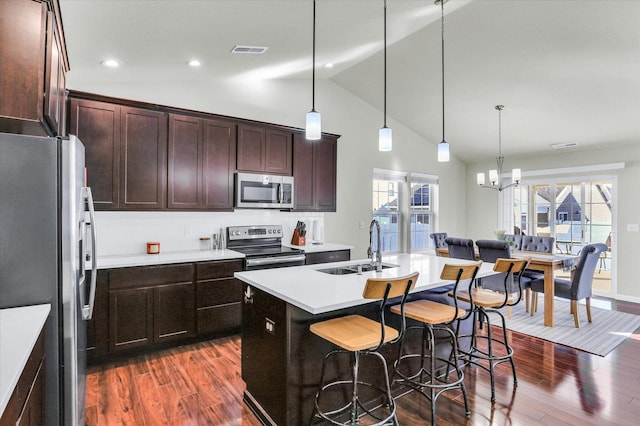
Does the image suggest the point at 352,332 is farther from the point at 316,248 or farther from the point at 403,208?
the point at 403,208

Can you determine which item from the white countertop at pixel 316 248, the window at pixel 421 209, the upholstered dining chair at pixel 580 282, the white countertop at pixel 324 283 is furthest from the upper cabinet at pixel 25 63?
the window at pixel 421 209

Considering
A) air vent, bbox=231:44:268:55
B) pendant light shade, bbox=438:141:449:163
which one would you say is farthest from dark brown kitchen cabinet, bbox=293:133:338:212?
pendant light shade, bbox=438:141:449:163

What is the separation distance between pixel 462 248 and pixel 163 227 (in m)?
3.65

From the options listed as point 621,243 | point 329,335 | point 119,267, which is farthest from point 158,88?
point 621,243

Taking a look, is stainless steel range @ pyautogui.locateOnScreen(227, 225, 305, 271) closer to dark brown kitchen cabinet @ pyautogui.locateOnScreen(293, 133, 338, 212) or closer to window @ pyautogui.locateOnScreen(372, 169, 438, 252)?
dark brown kitchen cabinet @ pyautogui.locateOnScreen(293, 133, 338, 212)

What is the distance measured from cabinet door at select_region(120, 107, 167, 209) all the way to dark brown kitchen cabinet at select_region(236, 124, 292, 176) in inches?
33.6

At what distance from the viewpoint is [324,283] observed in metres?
2.24

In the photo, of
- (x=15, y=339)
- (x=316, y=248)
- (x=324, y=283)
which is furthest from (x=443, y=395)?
(x=15, y=339)

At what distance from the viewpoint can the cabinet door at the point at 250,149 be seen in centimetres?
409

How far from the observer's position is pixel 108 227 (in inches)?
139

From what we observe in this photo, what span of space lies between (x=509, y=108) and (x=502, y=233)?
1.74 m

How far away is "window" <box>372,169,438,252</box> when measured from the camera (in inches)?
234

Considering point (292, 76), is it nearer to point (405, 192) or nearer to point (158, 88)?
point (158, 88)

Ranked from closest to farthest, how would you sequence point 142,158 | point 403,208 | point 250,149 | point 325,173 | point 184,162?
1. point 142,158
2. point 184,162
3. point 250,149
4. point 325,173
5. point 403,208
